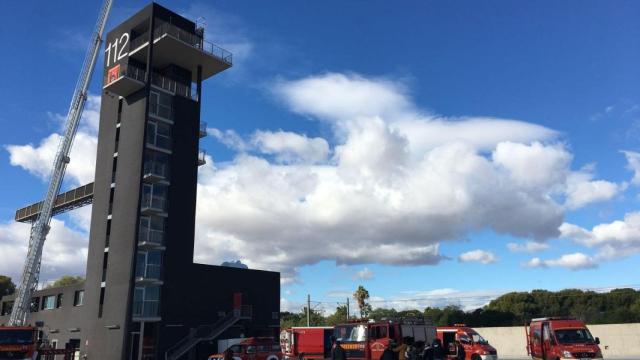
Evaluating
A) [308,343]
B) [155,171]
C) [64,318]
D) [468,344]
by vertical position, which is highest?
[155,171]

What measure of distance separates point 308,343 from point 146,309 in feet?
43.2

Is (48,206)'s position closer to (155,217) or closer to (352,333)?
(155,217)

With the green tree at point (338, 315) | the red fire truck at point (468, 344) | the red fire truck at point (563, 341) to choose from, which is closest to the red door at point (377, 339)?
the red fire truck at point (468, 344)

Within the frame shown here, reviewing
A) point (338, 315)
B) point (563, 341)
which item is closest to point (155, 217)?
point (563, 341)

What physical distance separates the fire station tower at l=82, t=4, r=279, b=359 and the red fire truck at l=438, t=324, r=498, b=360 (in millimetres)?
20224

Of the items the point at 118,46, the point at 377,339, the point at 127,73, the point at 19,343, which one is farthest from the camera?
the point at 118,46

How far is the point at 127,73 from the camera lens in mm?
45000

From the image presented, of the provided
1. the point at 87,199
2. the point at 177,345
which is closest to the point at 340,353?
the point at 177,345

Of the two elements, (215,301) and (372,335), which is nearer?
(372,335)

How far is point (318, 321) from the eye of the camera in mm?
88250

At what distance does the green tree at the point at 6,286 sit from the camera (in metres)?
84.2

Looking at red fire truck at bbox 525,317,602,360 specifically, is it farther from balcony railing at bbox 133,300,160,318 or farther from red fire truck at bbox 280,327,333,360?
balcony railing at bbox 133,300,160,318

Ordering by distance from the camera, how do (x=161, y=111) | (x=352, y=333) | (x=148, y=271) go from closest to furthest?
1. (x=352, y=333)
2. (x=148, y=271)
3. (x=161, y=111)

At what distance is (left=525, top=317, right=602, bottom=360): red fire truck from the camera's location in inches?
879
